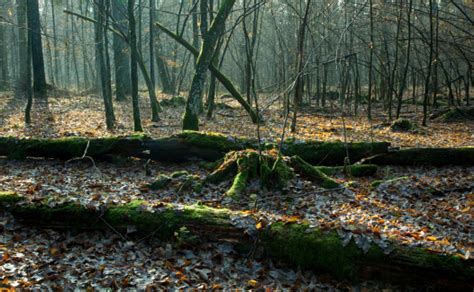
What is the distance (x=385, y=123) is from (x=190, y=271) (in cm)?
1311

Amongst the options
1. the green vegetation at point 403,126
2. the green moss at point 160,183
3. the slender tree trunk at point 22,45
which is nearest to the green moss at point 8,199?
the green moss at point 160,183

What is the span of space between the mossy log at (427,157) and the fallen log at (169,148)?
0.20 metres

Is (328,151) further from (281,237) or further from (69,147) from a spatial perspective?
(69,147)

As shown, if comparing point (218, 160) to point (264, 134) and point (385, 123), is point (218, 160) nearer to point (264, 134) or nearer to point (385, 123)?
point (264, 134)

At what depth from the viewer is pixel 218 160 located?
936 cm

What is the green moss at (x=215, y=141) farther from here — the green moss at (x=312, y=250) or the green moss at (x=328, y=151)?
the green moss at (x=312, y=250)

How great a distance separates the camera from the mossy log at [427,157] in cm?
919

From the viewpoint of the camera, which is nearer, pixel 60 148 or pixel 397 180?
pixel 397 180

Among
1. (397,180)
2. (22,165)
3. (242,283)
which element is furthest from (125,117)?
(242,283)

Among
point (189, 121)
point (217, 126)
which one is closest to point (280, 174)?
point (189, 121)

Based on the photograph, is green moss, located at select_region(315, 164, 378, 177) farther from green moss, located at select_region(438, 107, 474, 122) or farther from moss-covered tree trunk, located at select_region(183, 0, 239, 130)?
green moss, located at select_region(438, 107, 474, 122)

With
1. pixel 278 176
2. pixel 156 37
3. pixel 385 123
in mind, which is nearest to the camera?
pixel 278 176

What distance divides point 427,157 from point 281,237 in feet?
18.6

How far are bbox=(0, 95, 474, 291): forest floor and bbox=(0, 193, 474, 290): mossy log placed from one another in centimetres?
13
